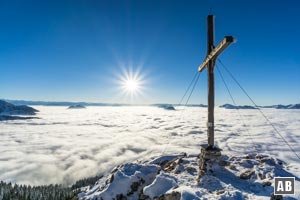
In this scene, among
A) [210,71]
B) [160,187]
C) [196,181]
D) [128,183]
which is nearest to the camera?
[160,187]

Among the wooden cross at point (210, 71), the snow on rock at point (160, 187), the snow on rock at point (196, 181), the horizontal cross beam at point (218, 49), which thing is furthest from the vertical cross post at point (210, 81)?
the snow on rock at point (160, 187)

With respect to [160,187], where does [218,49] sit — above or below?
above

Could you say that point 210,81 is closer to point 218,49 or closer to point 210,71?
point 210,71

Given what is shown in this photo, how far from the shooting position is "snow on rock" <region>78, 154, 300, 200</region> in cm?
1297

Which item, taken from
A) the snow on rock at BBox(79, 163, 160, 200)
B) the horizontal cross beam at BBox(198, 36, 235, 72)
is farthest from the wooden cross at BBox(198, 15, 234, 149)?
the snow on rock at BBox(79, 163, 160, 200)

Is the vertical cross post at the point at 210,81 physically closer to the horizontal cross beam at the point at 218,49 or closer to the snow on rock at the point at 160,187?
the horizontal cross beam at the point at 218,49

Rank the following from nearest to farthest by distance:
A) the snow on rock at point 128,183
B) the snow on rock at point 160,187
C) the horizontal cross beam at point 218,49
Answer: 1. the horizontal cross beam at point 218,49
2. the snow on rock at point 160,187
3. the snow on rock at point 128,183

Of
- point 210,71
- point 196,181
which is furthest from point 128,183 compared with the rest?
point 210,71

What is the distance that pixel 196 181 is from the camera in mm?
15070

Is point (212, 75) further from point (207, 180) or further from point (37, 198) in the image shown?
point (37, 198)

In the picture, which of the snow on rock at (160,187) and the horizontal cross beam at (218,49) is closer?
the horizontal cross beam at (218,49)

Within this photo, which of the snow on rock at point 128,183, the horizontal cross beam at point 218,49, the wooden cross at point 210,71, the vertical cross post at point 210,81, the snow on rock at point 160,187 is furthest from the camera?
the snow on rock at point 128,183

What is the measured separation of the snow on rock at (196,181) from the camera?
42.5 feet

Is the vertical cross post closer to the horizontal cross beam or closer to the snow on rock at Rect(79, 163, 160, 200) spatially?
the horizontal cross beam
